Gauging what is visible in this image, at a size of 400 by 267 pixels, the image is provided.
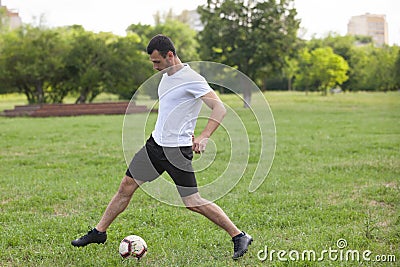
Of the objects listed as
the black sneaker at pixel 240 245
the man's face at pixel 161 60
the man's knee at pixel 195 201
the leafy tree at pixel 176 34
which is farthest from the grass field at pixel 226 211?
the leafy tree at pixel 176 34

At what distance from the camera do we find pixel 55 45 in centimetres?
3366

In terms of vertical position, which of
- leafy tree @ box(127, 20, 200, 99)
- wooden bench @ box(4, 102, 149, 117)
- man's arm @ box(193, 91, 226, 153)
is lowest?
wooden bench @ box(4, 102, 149, 117)

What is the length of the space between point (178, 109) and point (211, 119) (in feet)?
1.10

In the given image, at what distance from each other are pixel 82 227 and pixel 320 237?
8.40 ft

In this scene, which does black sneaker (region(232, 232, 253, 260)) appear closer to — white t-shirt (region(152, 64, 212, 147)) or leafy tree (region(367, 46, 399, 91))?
white t-shirt (region(152, 64, 212, 147))

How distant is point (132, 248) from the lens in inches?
189

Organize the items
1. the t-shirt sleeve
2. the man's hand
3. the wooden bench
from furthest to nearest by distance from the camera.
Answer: the wooden bench
the t-shirt sleeve
the man's hand

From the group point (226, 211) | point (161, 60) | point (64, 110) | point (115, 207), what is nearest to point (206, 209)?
point (115, 207)

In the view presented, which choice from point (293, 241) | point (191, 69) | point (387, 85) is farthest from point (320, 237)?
point (387, 85)

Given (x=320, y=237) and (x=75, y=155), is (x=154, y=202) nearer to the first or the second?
(x=320, y=237)

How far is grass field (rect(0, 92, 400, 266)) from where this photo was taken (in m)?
4.98

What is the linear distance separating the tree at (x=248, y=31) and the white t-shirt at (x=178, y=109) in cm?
2735

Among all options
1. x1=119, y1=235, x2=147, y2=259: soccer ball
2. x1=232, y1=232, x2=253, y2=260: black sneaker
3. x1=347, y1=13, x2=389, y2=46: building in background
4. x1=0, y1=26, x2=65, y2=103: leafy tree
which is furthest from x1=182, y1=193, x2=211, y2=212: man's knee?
x1=347, y1=13, x2=389, y2=46: building in background

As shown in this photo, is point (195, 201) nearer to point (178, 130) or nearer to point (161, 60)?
point (178, 130)
